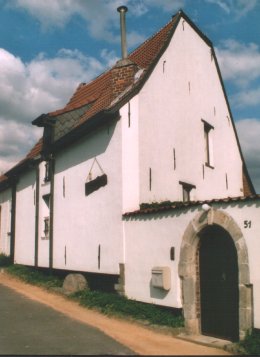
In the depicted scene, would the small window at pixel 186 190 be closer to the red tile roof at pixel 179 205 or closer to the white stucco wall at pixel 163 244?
the red tile roof at pixel 179 205

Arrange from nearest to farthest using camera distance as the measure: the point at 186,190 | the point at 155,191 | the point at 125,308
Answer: the point at 125,308
the point at 155,191
the point at 186,190

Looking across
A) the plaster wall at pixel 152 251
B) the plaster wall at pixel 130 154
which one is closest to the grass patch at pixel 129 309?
the plaster wall at pixel 152 251

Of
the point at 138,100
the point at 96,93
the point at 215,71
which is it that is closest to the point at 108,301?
the point at 138,100

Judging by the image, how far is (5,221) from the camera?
20156 mm

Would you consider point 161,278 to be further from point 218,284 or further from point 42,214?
point 42,214

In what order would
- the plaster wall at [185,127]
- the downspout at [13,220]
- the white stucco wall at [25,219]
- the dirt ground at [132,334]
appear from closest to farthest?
the dirt ground at [132,334], the plaster wall at [185,127], the white stucco wall at [25,219], the downspout at [13,220]

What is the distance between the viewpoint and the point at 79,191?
13.1 metres

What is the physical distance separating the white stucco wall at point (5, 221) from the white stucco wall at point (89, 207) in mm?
6103

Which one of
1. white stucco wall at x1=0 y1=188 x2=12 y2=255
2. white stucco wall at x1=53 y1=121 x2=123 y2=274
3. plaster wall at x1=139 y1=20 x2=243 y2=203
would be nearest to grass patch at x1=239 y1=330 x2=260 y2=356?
white stucco wall at x1=53 y1=121 x2=123 y2=274

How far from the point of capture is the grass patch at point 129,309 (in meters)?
8.83

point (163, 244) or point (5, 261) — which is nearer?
point (163, 244)

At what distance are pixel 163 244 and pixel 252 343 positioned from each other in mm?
3179

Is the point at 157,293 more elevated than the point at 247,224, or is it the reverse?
the point at 247,224

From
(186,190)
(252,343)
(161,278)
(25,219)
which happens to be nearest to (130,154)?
(186,190)
